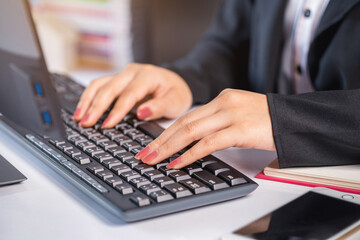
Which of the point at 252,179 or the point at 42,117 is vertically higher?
the point at 42,117

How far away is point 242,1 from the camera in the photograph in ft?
3.83

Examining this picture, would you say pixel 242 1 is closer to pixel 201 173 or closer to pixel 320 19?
pixel 320 19

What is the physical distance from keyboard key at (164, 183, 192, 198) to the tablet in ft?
0.24

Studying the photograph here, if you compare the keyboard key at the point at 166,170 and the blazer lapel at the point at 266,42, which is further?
the blazer lapel at the point at 266,42

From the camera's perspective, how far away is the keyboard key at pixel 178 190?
19.6 inches

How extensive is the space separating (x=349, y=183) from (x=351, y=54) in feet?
1.17

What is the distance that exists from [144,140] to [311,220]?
10.0 inches

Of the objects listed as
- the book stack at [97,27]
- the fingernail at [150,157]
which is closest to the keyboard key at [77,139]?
the fingernail at [150,157]

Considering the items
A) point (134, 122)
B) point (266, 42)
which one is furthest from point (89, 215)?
point (266, 42)

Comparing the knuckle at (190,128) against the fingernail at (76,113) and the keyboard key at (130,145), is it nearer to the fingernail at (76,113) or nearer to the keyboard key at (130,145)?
the keyboard key at (130,145)

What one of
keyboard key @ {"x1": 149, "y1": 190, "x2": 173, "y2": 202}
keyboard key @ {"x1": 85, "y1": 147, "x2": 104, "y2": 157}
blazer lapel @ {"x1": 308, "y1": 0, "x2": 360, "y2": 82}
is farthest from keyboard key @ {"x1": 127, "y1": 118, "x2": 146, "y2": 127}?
blazer lapel @ {"x1": 308, "y1": 0, "x2": 360, "y2": 82}

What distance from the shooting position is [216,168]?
56cm

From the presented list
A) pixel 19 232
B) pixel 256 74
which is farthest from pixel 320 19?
pixel 19 232

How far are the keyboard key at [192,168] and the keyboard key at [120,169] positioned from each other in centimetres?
6
